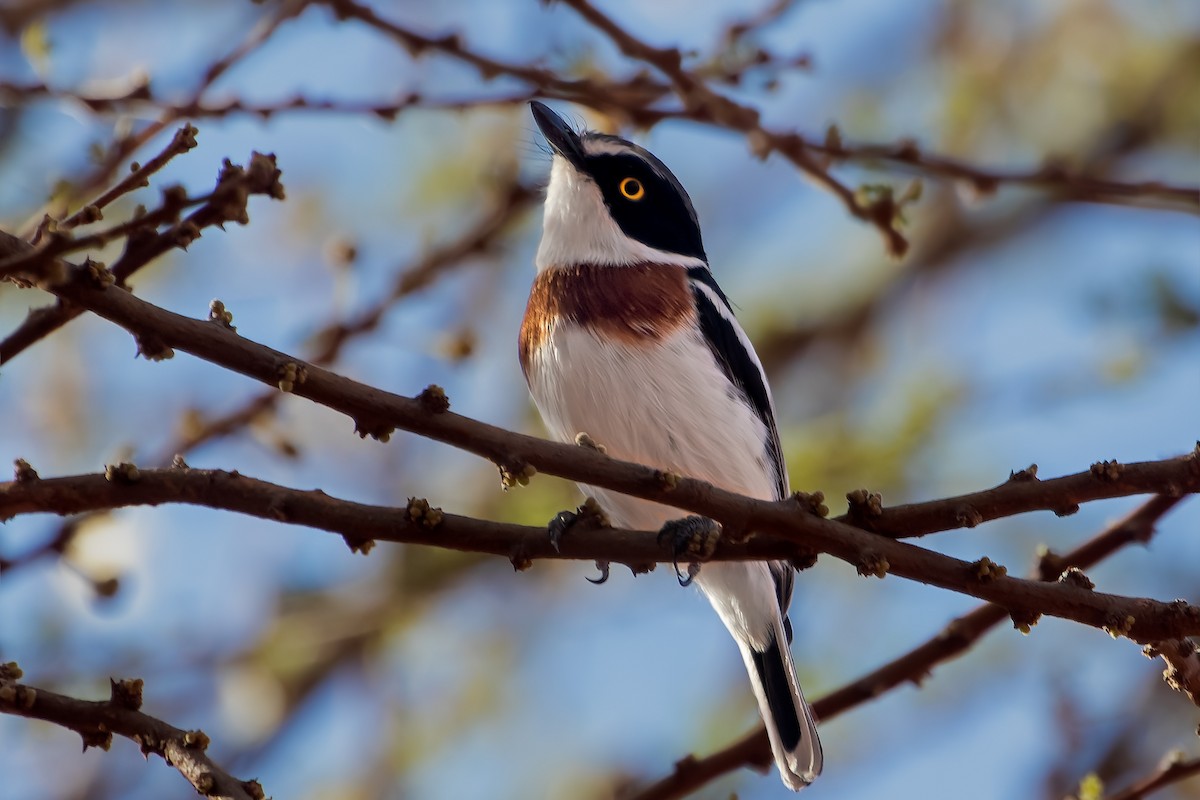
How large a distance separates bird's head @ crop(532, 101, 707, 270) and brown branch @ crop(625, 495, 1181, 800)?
2173mm

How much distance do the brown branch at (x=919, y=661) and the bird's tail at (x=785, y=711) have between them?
3.55ft

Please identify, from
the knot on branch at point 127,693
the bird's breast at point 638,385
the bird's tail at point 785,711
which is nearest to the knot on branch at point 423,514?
the knot on branch at point 127,693

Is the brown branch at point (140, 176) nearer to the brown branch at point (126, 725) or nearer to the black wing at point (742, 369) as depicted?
the brown branch at point (126, 725)

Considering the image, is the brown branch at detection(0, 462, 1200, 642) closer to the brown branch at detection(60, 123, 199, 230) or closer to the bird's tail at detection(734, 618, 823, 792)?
the brown branch at detection(60, 123, 199, 230)

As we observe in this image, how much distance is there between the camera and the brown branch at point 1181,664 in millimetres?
2422

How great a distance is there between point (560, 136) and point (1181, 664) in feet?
10.7

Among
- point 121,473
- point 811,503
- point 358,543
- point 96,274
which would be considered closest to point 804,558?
point 811,503

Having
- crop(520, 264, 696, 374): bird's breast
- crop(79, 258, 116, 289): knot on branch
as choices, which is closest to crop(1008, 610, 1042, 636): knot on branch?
crop(79, 258, 116, 289): knot on branch

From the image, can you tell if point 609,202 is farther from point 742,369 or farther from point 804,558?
point 804,558

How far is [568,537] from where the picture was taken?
248 cm

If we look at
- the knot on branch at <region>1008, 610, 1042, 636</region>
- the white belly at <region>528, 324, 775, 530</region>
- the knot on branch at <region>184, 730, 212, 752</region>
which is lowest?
the knot on branch at <region>1008, 610, 1042, 636</region>

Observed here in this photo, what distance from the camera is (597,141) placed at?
518cm

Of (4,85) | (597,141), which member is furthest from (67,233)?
(597,141)

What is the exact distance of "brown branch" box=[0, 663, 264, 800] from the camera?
6.86ft
